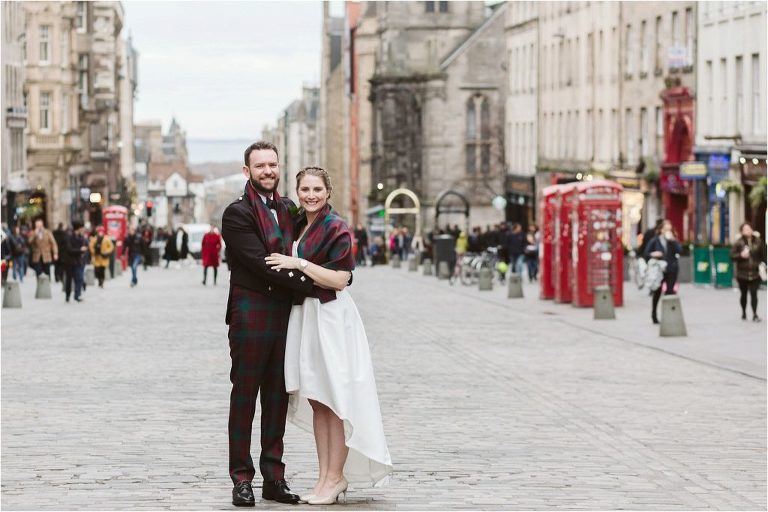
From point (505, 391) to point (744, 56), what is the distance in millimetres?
34755

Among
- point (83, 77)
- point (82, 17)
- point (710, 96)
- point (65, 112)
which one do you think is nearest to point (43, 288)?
point (710, 96)

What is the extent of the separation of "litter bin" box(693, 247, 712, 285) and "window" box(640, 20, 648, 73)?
66.9ft

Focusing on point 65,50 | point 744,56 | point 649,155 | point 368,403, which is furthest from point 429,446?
point 65,50

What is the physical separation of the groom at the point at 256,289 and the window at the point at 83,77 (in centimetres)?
9087

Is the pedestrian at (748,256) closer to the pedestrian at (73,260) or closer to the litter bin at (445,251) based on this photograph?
the pedestrian at (73,260)

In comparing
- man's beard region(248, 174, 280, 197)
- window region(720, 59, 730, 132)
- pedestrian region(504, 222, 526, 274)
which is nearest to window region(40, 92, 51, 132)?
pedestrian region(504, 222, 526, 274)

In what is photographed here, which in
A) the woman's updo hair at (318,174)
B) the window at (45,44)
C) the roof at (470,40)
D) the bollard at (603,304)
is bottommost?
the bollard at (603,304)

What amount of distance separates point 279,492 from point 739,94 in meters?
43.1

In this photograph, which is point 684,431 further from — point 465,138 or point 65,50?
point 465,138

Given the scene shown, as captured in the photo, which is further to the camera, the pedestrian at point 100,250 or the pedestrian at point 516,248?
the pedestrian at point 516,248

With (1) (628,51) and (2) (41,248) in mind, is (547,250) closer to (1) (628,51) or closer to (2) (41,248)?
(2) (41,248)

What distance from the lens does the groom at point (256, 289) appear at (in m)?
9.84

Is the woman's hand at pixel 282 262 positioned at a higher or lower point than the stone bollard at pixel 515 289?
higher

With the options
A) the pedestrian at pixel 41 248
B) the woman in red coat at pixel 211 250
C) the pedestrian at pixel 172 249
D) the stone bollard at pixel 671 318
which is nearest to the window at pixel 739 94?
the woman in red coat at pixel 211 250
